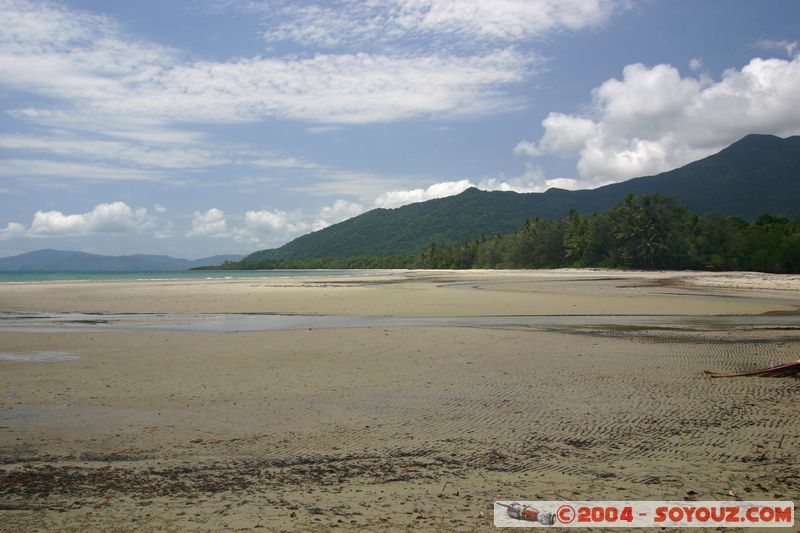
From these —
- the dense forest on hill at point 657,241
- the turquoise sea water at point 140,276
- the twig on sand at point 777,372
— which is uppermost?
the dense forest on hill at point 657,241

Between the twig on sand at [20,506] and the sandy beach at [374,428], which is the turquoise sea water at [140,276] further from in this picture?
the twig on sand at [20,506]

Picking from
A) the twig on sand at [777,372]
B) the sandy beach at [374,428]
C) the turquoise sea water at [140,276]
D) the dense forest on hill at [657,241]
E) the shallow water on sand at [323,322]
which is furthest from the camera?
the turquoise sea water at [140,276]

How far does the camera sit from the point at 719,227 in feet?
293

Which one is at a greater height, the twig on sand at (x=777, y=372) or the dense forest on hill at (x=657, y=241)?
the dense forest on hill at (x=657, y=241)

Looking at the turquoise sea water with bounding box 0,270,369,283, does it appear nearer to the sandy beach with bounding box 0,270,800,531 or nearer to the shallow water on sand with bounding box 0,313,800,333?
the shallow water on sand with bounding box 0,313,800,333

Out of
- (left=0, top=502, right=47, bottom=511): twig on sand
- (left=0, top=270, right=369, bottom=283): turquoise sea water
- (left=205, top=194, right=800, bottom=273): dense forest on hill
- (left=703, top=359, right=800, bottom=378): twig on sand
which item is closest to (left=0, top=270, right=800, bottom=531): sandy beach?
(left=0, top=502, right=47, bottom=511): twig on sand

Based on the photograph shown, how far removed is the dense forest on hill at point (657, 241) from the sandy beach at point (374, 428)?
247ft

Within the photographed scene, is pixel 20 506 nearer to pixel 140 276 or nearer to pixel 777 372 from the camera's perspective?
pixel 777 372

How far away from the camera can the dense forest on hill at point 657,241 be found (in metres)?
79.1

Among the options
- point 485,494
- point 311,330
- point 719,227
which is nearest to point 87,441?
point 485,494

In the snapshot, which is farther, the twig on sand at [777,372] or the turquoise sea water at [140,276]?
the turquoise sea water at [140,276]

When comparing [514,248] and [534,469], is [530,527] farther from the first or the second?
[514,248]

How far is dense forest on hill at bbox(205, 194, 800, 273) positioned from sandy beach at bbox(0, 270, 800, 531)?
247 ft

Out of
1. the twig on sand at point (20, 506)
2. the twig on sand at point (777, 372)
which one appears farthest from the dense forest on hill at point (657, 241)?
the twig on sand at point (20, 506)
